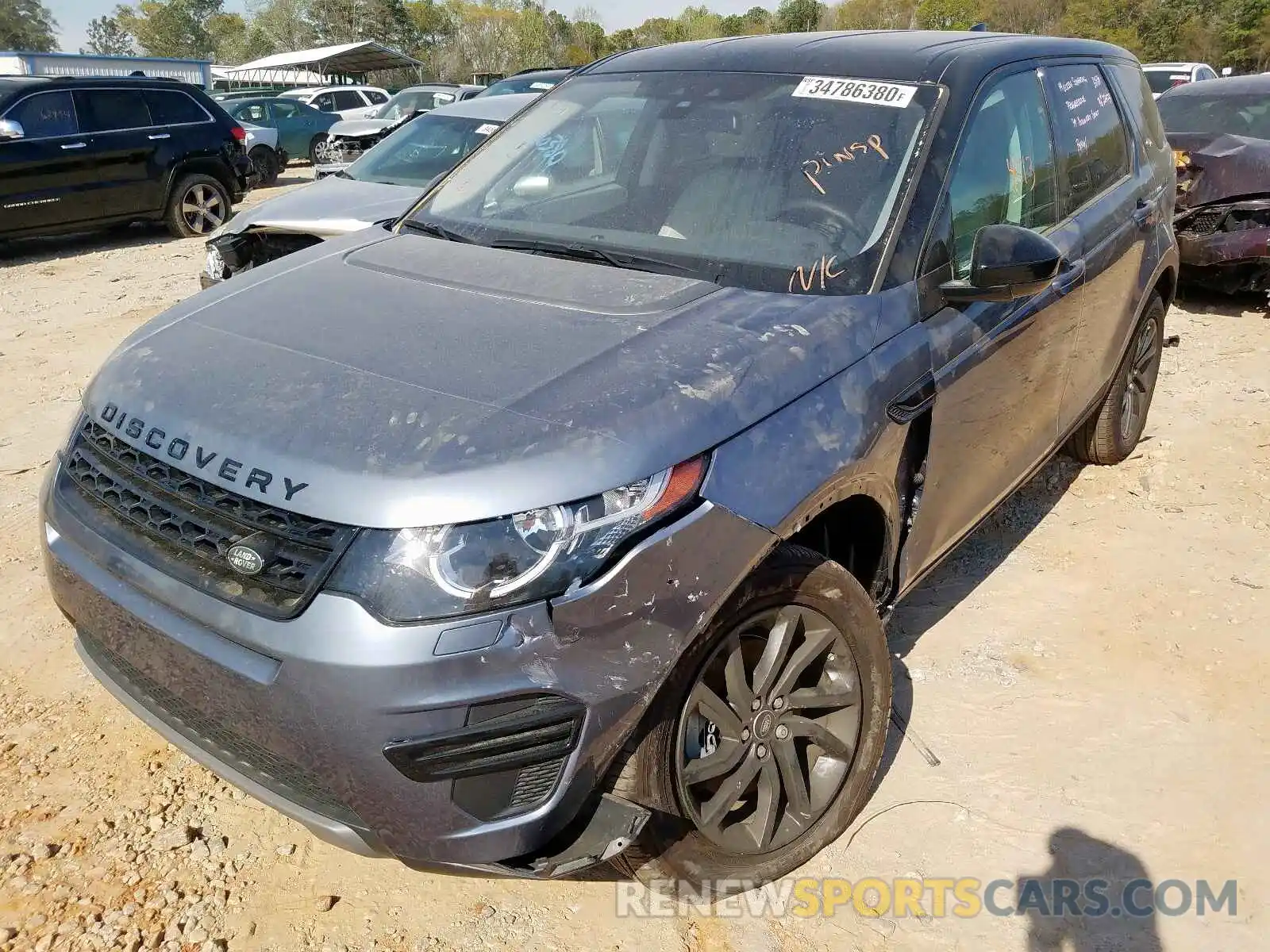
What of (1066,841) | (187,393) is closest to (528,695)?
(187,393)

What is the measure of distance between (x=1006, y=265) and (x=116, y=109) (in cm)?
1093

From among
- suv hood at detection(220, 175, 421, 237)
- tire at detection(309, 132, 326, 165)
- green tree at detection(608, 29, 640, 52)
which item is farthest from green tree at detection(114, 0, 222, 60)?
suv hood at detection(220, 175, 421, 237)

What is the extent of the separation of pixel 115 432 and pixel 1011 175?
2.65m

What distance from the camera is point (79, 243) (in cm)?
1148

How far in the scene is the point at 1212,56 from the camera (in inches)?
1606

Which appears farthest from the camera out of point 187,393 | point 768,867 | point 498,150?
point 498,150

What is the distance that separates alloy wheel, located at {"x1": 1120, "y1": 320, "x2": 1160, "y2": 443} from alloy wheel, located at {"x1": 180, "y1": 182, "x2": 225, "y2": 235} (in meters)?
10.3

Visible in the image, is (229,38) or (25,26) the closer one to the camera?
(25,26)

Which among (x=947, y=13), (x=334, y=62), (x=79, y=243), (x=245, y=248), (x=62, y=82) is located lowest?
(x=79, y=243)

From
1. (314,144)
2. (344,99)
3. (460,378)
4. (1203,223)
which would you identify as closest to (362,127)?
(314,144)

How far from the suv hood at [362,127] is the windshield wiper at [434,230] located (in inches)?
511

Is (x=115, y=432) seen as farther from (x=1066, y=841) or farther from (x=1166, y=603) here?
(x=1166, y=603)

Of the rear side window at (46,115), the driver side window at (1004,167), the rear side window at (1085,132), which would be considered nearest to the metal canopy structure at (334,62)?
the rear side window at (46,115)

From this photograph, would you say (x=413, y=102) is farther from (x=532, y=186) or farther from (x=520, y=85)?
(x=532, y=186)
